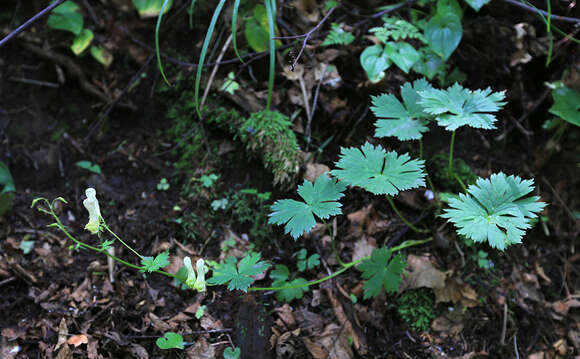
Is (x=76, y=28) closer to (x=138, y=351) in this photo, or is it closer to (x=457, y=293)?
(x=138, y=351)

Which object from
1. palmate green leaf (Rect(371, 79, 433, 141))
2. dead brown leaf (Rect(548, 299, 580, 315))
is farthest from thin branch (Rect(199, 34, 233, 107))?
dead brown leaf (Rect(548, 299, 580, 315))

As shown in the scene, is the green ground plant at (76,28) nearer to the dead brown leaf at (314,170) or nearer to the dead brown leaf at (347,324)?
the dead brown leaf at (314,170)

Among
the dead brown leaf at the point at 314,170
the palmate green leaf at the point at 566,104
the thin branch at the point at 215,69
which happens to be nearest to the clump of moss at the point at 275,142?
the dead brown leaf at the point at 314,170

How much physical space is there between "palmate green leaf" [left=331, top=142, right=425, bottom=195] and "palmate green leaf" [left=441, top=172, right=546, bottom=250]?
0.67 feet

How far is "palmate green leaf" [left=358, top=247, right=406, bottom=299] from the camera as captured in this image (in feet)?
6.23

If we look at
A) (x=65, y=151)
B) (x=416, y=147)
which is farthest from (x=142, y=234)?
(x=416, y=147)

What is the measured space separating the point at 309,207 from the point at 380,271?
546 mm

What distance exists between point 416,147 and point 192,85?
159cm

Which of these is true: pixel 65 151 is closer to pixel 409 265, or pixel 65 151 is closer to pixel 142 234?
pixel 142 234

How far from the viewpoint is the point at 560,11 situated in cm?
264

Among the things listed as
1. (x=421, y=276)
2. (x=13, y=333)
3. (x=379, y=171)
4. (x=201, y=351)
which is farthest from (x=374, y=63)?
(x=13, y=333)

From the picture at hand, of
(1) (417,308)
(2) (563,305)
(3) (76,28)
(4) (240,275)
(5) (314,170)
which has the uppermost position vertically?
(3) (76,28)

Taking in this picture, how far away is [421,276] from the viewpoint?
7.04 ft

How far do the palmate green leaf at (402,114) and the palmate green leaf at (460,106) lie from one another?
0.07 m
